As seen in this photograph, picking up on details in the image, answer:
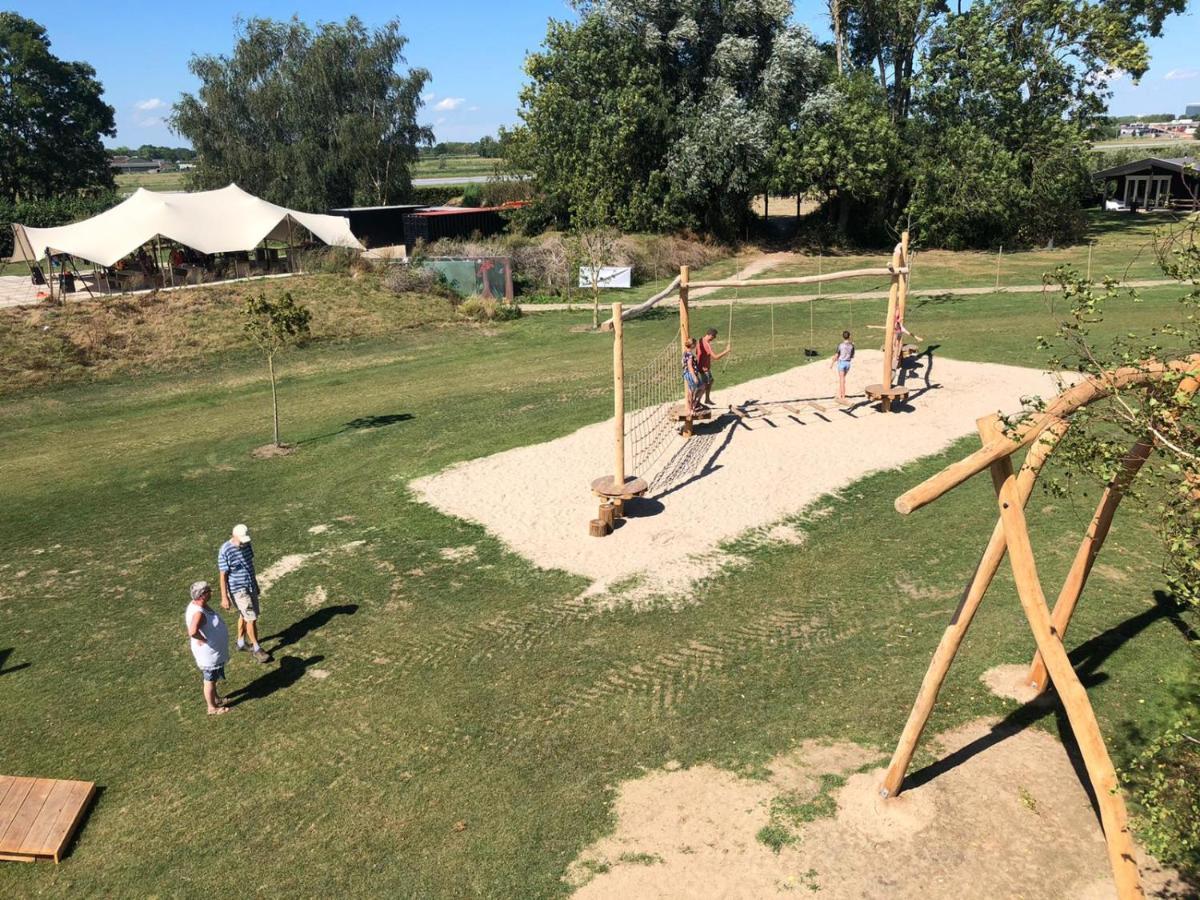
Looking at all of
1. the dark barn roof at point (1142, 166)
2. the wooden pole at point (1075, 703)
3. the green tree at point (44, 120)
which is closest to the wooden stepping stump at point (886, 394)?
the wooden pole at point (1075, 703)

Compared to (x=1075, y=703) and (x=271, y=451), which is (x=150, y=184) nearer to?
(x=271, y=451)

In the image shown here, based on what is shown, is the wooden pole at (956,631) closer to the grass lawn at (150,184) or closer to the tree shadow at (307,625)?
the tree shadow at (307,625)

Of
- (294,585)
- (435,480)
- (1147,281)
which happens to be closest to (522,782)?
(294,585)

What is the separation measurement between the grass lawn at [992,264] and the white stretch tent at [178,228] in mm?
18990

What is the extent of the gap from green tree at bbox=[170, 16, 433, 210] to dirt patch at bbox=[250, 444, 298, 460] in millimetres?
38645

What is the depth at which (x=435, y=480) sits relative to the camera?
578 inches

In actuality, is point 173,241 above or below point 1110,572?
above

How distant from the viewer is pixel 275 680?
9.12 m

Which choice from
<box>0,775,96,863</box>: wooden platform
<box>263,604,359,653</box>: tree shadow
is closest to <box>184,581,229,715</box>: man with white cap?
<box>263,604,359,653</box>: tree shadow

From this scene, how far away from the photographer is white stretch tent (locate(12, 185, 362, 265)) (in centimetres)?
3173

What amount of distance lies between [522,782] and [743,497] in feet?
22.3

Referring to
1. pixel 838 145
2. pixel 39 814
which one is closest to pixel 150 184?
pixel 838 145

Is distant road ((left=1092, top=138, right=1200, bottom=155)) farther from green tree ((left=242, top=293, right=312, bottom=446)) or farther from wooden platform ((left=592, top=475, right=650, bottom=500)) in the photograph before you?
wooden platform ((left=592, top=475, right=650, bottom=500))

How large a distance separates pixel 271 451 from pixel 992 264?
33.2m
